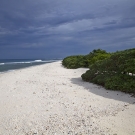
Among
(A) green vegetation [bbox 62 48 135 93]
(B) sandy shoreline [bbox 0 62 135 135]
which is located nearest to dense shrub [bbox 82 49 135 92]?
(A) green vegetation [bbox 62 48 135 93]

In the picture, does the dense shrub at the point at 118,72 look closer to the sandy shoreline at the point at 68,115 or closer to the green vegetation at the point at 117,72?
the green vegetation at the point at 117,72

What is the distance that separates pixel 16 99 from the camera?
6.02m

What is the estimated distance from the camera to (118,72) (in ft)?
25.5

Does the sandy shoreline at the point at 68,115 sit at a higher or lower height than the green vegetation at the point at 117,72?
lower

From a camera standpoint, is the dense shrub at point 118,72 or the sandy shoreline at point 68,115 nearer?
the sandy shoreline at point 68,115

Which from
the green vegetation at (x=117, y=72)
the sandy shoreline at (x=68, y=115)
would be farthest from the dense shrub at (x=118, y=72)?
the sandy shoreline at (x=68, y=115)

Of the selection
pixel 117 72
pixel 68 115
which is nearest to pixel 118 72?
pixel 117 72

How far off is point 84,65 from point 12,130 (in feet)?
55.5

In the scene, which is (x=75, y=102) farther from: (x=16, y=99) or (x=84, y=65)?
(x=84, y=65)

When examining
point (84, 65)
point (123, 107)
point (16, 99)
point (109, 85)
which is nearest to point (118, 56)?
point (109, 85)

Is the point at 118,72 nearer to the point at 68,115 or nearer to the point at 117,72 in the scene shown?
the point at 117,72

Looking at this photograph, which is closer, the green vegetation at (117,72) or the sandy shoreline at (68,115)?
the sandy shoreline at (68,115)

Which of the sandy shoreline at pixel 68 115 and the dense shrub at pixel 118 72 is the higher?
the dense shrub at pixel 118 72

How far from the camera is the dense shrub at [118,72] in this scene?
673 centimetres
